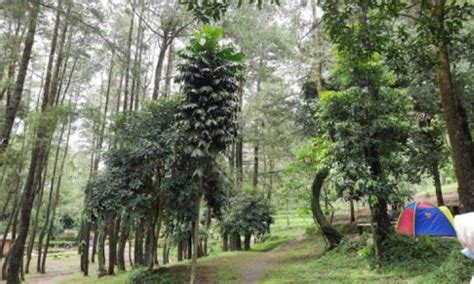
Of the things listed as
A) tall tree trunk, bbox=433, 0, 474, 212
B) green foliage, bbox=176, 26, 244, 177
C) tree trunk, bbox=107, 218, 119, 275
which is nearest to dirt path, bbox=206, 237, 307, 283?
green foliage, bbox=176, 26, 244, 177

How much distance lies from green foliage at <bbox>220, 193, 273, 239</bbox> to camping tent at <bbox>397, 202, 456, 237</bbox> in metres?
7.66

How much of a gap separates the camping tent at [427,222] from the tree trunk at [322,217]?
7.37 feet

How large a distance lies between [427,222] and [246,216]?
27.4ft

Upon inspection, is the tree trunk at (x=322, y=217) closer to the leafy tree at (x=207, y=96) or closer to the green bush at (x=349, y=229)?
the green bush at (x=349, y=229)

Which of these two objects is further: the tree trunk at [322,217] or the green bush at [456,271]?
the tree trunk at [322,217]

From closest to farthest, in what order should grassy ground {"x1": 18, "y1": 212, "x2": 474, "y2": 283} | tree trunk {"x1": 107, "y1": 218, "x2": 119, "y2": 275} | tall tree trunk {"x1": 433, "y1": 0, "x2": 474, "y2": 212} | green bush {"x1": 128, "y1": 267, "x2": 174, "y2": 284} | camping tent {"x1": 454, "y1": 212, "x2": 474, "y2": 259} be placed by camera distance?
camping tent {"x1": 454, "y1": 212, "x2": 474, "y2": 259} → tall tree trunk {"x1": 433, "y1": 0, "x2": 474, "y2": 212} → grassy ground {"x1": 18, "y1": 212, "x2": 474, "y2": 283} → green bush {"x1": 128, "y1": 267, "x2": 174, "y2": 284} → tree trunk {"x1": 107, "y1": 218, "x2": 119, "y2": 275}

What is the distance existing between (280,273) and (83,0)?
370 inches

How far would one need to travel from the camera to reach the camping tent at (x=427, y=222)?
9.46 meters

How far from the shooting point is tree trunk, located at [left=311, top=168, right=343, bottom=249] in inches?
453

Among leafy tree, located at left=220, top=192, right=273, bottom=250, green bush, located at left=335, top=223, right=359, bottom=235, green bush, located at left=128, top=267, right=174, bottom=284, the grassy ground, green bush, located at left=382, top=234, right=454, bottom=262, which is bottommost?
green bush, located at left=128, top=267, right=174, bottom=284

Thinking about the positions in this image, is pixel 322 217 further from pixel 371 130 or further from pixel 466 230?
pixel 466 230

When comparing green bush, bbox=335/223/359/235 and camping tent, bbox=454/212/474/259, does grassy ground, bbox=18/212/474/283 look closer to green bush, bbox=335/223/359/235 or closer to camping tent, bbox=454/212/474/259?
green bush, bbox=335/223/359/235

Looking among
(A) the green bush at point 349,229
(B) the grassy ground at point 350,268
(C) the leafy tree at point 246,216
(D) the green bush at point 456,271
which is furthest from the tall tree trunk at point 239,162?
(D) the green bush at point 456,271

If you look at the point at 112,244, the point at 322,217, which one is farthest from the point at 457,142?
the point at 112,244
